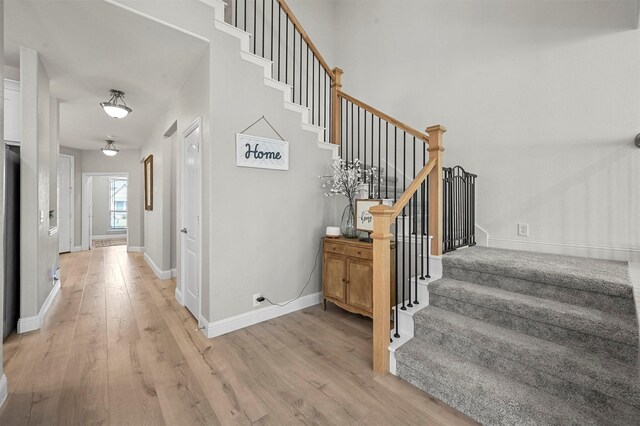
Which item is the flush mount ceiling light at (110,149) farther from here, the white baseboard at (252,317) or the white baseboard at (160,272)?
the white baseboard at (252,317)

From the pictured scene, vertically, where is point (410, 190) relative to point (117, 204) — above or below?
below

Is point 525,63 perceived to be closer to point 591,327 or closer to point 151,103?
point 591,327

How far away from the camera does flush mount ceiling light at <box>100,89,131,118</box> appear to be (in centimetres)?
348

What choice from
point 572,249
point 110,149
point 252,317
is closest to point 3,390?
point 252,317

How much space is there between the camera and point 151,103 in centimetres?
421

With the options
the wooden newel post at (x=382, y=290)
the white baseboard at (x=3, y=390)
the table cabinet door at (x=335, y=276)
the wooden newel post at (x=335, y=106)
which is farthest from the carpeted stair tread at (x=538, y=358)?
the white baseboard at (x=3, y=390)

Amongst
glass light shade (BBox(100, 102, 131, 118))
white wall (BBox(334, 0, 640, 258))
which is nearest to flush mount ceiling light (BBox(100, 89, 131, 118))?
glass light shade (BBox(100, 102, 131, 118))

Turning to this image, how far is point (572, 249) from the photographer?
9.38ft

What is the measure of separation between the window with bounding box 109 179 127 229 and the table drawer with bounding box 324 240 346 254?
10407 millimetres

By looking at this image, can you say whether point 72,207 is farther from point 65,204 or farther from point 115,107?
point 115,107

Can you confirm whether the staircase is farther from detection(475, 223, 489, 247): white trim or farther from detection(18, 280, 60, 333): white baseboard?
detection(18, 280, 60, 333): white baseboard

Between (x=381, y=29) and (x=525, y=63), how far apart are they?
7.78 ft

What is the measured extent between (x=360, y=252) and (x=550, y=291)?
1526mm

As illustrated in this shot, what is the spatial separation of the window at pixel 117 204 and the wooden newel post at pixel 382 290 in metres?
11.5
